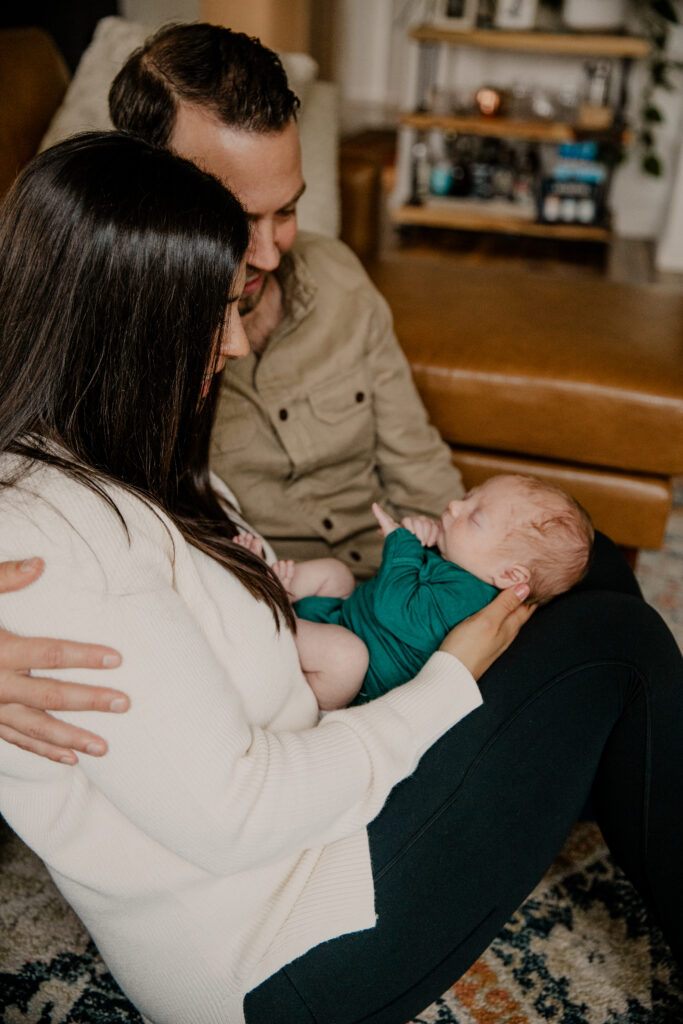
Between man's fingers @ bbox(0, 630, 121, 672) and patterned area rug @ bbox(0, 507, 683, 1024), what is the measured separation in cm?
67

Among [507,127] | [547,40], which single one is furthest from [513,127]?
[547,40]

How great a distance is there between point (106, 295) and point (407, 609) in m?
0.55

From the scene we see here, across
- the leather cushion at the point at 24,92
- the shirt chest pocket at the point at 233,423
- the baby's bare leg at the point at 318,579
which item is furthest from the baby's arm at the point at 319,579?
the leather cushion at the point at 24,92

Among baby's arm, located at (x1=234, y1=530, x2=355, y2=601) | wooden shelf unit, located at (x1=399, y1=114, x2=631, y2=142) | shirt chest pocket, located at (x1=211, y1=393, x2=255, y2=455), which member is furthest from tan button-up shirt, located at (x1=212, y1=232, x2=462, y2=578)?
wooden shelf unit, located at (x1=399, y1=114, x2=631, y2=142)

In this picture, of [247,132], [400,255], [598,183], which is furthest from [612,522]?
[598,183]

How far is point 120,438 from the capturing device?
2.59 ft

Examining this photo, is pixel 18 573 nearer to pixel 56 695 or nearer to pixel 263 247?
pixel 56 695

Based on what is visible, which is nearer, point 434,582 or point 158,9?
point 434,582

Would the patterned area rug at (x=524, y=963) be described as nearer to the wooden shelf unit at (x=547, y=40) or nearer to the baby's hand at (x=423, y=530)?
the baby's hand at (x=423, y=530)

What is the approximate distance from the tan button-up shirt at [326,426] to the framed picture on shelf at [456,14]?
10.3 ft

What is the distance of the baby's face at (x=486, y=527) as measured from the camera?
1.15 meters

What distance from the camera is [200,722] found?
26.8 inches

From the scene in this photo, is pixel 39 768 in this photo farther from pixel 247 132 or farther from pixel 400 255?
pixel 400 255

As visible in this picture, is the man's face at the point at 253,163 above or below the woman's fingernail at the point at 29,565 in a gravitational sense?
above
